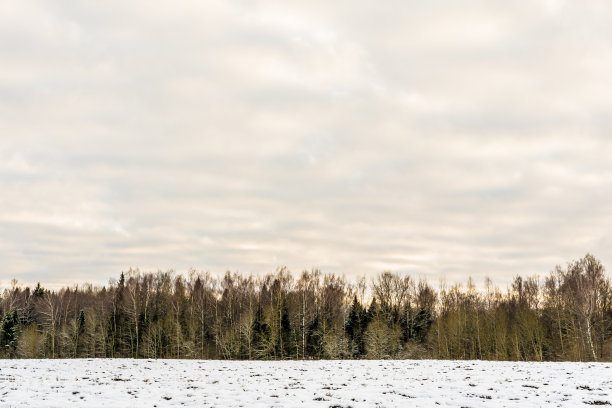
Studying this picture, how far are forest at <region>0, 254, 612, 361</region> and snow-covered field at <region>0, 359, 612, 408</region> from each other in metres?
40.8

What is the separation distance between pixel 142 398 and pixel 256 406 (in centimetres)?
615

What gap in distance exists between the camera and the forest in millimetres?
74250

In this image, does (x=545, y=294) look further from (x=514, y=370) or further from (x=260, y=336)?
(x=514, y=370)

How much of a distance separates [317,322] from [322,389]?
6206 cm

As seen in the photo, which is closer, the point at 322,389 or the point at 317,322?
the point at 322,389

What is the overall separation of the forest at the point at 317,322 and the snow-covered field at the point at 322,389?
40813 mm

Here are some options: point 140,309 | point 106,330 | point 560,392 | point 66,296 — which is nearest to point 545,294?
point 560,392

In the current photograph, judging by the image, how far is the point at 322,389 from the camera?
25062 millimetres

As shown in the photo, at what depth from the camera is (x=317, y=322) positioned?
281 ft

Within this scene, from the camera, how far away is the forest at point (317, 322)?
7425cm

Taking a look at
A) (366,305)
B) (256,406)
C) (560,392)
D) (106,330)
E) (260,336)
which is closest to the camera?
(256,406)

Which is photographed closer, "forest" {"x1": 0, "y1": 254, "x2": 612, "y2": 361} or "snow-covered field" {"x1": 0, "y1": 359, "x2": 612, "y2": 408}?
"snow-covered field" {"x1": 0, "y1": 359, "x2": 612, "y2": 408}

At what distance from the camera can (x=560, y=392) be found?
75.4 feet

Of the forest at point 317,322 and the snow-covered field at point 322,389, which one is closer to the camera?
the snow-covered field at point 322,389
